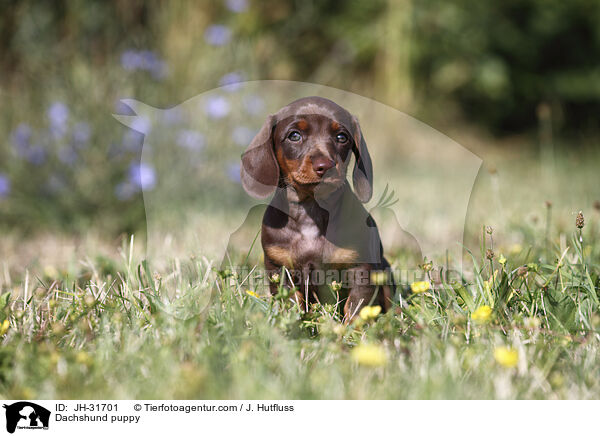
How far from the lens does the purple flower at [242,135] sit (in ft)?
13.1

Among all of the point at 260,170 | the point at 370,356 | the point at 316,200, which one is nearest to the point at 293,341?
the point at 370,356

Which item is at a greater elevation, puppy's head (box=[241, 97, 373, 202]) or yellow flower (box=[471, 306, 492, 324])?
puppy's head (box=[241, 97, 373, 202])

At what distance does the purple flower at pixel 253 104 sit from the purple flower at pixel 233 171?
0.44 metres

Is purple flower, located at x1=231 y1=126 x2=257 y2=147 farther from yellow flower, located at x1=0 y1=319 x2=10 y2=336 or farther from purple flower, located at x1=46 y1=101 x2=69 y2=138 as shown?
yellow flower, located at x1=0 y1=319 x2=10 y2=336

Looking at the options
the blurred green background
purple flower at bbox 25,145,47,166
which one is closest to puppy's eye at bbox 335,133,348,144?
the blurred green background

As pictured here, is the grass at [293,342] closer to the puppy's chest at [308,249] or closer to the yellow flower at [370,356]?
the yellow flower at [370,356]

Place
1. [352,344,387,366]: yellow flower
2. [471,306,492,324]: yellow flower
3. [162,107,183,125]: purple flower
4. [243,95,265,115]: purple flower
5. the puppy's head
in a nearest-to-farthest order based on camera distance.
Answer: [352,344,387,366]: yellow flower → [471,306,492,324]: yellow flower → the puppy's head → [243,95,265,115]: purple flower → [162,107,183,125]: purple flower

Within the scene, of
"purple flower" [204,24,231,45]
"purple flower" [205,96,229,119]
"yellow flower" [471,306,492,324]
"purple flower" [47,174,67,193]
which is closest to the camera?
"yellow flower" [471,306,492,324]

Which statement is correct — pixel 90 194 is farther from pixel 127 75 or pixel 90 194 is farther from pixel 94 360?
pixel 94 360

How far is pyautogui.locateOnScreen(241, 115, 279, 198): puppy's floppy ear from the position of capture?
2.01 m

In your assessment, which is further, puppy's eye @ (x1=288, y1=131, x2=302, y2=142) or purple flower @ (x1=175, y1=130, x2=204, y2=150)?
purple flower @ (x1=175, y1=130, x2=204, y2=150)

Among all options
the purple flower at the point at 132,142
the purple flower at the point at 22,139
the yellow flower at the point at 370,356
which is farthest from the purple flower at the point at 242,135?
the yellow flower at the point at 370,356
